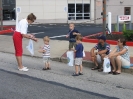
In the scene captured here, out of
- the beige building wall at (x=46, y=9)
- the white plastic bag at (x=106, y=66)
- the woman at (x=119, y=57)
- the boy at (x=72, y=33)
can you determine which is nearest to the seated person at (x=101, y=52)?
the woman at (x=119, y=57)

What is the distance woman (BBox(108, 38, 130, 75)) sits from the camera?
26.6 feet

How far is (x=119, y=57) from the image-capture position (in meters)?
8.09

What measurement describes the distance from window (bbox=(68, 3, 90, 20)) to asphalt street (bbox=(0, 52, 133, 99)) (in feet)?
87.9

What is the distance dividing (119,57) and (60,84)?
199cm

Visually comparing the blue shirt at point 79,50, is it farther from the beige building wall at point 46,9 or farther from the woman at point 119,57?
the beige building wall at point 46,9

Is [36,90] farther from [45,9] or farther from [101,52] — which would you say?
[45,9]

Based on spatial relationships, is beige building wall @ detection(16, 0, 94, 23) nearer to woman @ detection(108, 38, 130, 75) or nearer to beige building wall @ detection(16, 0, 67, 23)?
beige building wall @ detection(16, 0, 67, 23)

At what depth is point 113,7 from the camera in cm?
3650

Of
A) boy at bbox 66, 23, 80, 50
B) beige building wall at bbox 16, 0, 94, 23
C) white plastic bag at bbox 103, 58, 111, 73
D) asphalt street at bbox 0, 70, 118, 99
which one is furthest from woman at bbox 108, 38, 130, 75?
beige building wall at bbox 16, 0, 94, 23

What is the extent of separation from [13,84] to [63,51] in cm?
517

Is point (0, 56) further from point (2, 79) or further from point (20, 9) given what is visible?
point (20, 9)

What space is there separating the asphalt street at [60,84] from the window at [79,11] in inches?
1054

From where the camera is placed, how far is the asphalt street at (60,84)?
6.26 m

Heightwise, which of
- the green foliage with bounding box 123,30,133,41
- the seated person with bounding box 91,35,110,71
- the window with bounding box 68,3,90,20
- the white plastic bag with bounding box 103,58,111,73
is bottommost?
the white plastic bag with bounding box 103,58,111,73
